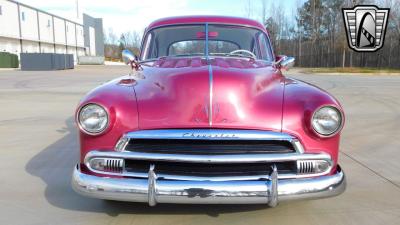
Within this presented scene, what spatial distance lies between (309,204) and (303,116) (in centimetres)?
97

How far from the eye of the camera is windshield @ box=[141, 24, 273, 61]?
174 inches

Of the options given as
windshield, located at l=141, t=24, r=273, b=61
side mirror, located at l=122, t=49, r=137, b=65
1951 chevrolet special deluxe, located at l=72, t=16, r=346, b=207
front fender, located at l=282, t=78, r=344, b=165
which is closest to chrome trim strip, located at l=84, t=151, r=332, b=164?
1951 chevrolet special deluxe, located at l=72, t=16, r=346, b=207

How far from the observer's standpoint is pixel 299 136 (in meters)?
2.84

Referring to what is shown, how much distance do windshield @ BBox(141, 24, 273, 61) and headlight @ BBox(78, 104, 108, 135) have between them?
1606 mm

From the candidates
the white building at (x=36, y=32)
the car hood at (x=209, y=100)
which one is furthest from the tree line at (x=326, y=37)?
the car hood at (x=209, y=100)

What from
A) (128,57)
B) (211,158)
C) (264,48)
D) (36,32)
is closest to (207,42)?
(264,48)

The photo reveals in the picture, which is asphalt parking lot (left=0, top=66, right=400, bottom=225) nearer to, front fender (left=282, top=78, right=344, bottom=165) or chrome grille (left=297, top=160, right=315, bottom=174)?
chrome grille (left=297, top=160, right=315, bottom=174)

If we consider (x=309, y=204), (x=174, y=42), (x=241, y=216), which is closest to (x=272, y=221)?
(x=241, y=216)

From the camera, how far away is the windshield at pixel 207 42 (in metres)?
4.42

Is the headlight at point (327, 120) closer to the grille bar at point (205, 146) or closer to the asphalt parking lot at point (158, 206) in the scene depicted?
the grille bar at point (205, 146)

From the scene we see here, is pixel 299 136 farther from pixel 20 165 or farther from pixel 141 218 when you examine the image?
pixel 20 165

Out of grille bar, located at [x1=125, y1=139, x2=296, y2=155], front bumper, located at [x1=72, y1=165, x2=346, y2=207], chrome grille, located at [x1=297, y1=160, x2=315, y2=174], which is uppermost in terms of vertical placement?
grille bar, located at [x1=125, y1=139, x2=296, y2=155]

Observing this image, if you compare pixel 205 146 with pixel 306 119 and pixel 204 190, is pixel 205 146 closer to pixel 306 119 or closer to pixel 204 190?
pixel 204 190

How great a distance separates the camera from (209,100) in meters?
2.86
